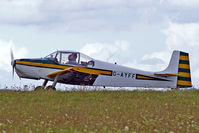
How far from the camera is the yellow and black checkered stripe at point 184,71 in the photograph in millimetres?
22344

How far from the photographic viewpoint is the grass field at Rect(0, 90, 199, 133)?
8938 mm

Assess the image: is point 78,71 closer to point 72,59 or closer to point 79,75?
point 79,75

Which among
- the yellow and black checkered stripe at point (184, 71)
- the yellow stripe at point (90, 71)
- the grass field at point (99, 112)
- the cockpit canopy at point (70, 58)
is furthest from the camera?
the yellow and black checkered stripe at point (184, 71)

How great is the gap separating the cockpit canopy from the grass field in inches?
131

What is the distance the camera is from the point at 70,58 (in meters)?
19.5

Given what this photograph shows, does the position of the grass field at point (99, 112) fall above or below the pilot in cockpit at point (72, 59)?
below

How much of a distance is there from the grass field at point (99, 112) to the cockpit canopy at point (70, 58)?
3.32 m

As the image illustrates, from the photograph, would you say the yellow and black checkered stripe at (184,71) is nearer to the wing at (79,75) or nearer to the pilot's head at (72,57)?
the wing at (79,75)

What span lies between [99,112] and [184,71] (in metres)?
12.3

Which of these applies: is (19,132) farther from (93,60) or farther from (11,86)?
(93,60)

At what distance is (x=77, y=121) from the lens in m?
9.80

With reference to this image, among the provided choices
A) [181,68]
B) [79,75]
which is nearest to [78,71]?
[79,75]

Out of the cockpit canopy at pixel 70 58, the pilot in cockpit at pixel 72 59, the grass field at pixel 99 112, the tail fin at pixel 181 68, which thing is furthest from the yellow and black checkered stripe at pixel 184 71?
the pilot in cockpit at pixel 72 59

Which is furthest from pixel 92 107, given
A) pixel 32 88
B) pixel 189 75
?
pixel 189 75
